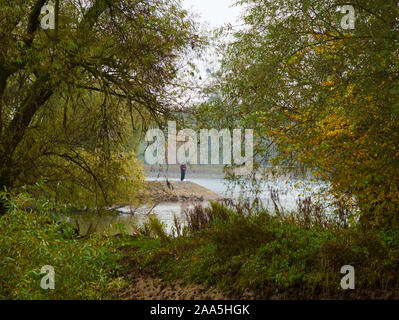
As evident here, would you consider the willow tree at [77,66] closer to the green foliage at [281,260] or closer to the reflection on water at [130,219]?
the green foliage at [281,260]

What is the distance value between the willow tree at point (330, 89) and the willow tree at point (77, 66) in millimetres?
1082

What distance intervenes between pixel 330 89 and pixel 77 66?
3.85 m

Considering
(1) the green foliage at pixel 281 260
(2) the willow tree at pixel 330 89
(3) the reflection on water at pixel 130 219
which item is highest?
(2) the willow tree at pixel 330 89

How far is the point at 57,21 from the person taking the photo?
6.26 metres

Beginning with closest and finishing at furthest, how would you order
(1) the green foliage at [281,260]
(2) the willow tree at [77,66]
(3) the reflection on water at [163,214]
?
1. (1) the green foliage at [281,260]
2. (2) the willow tree at [77,66]
3. (3) the reflection on water at [163,214]

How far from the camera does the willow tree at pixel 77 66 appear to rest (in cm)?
627

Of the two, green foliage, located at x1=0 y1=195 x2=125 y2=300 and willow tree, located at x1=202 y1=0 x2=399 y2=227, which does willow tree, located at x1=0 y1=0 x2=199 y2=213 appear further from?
green foliage, located at x1=0 y1=195 x2=125 y2=300

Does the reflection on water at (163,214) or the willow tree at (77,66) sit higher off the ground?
the willow tree at (77,66)

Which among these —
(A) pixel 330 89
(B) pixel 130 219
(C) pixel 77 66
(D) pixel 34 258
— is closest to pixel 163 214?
(B) pixel 130 219

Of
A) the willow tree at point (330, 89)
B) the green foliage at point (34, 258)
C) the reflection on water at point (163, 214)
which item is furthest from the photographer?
the reflection on water at point (163, 214)

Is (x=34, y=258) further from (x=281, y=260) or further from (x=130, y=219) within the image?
(x=130, y=219)

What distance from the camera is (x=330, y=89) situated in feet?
19.0

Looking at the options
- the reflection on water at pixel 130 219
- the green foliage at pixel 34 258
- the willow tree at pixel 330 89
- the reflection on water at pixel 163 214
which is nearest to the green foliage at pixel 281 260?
the willow tree at pixel 330 89
